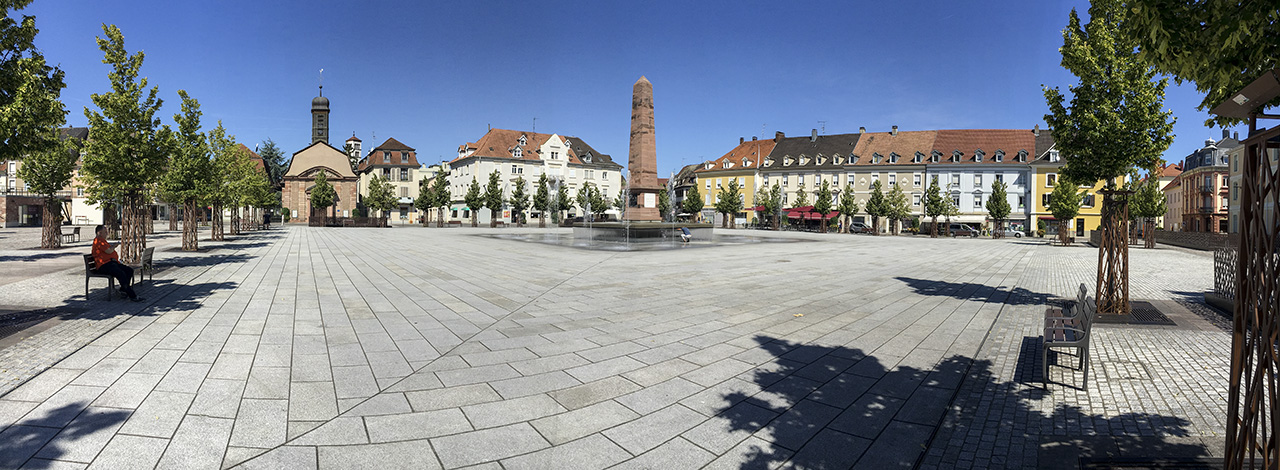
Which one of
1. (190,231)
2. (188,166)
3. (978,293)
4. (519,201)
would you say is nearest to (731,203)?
(519,201)

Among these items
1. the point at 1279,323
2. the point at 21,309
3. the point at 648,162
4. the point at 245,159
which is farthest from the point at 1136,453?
the point at 245,159

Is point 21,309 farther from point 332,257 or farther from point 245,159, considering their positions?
point 245,159

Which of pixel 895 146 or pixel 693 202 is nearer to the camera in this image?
pixel 895 146

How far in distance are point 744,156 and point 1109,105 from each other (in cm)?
7616

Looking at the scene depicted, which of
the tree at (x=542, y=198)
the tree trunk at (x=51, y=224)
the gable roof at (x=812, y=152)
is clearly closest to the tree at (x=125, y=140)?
the tree trunk at (x=51, y=224)

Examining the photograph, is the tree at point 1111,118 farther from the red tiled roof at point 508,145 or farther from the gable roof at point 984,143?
the red tiled roof at point 508,145

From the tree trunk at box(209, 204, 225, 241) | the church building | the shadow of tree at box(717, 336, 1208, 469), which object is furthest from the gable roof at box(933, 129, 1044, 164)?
the church building

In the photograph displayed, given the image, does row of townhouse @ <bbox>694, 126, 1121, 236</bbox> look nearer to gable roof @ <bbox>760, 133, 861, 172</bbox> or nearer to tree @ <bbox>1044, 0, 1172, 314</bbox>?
gable roof @ <bbox>760, 133, 861, 172</bbox>

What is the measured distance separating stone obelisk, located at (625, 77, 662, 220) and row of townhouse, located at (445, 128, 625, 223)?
4865 centimetres

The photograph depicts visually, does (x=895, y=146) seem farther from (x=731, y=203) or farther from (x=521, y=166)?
(x=521, y=166)

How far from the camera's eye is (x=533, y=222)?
7950cm

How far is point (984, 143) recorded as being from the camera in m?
68.2

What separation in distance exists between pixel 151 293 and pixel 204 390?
24.6 ft

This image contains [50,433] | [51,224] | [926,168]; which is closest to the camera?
[50,433]
